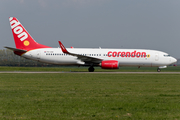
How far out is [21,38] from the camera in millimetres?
35406

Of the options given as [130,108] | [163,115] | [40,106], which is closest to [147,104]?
[130,108]

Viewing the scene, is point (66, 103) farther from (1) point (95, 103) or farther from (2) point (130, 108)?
(2) point (130, 108)

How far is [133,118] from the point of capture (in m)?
7.39

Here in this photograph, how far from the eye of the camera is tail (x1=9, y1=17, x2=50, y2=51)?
35.3m

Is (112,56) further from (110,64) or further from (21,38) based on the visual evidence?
(21,38)

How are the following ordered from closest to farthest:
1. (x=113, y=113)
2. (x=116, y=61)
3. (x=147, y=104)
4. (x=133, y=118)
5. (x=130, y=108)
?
(x=133, y=118) → (x=113, y=113) → (x=130, y=108) → (x=147, y=104) → (x=116, y=61)

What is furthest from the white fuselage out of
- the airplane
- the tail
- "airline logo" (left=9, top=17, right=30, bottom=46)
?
"airline logo" (left=9, top=17, right=30, bottom=46)

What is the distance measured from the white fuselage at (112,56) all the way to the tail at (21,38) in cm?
101

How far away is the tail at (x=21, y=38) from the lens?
35312 mm

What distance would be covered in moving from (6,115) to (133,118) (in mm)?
3870

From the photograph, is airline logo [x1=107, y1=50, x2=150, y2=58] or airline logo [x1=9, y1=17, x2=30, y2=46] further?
airline logo [x1=9, y1=17, x2=30, y2=46]

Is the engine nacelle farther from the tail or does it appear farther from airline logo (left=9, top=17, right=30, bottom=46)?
airline logo (left=9, top=17, right=30, bottom=46)

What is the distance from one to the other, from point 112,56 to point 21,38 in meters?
13.2

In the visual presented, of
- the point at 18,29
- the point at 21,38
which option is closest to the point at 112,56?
the point at 21,38
